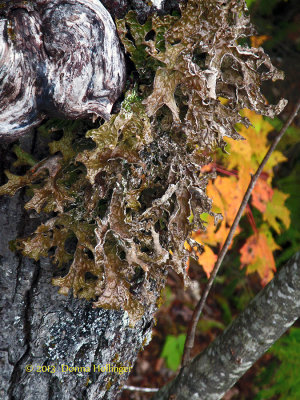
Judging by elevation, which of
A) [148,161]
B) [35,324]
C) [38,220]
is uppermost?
[148,161]

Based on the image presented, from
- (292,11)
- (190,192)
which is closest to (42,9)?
(190,192)

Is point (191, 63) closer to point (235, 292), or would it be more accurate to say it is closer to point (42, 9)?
point (42, 9)

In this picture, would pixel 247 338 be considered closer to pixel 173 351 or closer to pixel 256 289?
pixel 173 351

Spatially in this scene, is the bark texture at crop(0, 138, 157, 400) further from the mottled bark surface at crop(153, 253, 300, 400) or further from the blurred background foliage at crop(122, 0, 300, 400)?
the blurred background foliage at crop(122, 0, 300, 400)

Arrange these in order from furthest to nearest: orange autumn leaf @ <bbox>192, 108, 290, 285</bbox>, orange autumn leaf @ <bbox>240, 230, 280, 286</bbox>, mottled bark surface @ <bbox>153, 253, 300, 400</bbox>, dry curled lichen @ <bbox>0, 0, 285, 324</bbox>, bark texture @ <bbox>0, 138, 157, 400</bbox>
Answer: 1. orange autumn leaf @ <bbox>240, 230, 280, 286</bbox>
2. orange autumn leaf @ <bbox>192, 108, 290, 285</bbox>
3. mottled bark surface @ <bbox>153, 253, 300, 400</bbox>
4. bark texture @ <bbox>0, 138, 157, 400</bbox>
5. dry curled lichen @ <bbox>0, 0, 285, 324</bbox>

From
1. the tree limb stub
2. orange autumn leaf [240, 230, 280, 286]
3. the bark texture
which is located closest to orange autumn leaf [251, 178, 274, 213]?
orange autumn leaf [240, 230, 280, 286]

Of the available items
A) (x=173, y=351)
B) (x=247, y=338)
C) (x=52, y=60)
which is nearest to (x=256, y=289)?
(x=173, y=351)

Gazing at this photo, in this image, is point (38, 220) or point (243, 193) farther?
point (243, 193)
